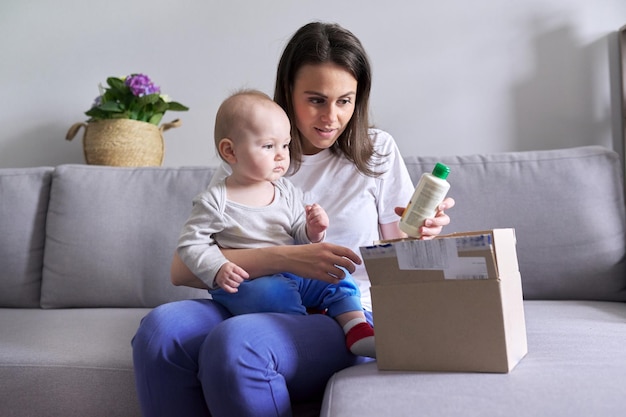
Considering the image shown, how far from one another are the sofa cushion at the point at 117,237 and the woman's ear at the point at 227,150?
67 cm

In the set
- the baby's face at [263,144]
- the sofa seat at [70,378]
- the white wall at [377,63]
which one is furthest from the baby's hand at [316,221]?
the white wall at [377,63]

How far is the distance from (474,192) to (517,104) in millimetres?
579

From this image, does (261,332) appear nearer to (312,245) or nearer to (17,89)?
(312,245)

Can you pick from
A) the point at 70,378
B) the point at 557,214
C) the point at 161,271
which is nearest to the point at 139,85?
the point at 161,271

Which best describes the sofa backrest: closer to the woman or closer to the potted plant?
the potted plant

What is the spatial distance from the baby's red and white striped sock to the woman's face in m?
0.45

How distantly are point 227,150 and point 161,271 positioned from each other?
0.72 metres

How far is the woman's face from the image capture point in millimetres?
1465

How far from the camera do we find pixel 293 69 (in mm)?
1533

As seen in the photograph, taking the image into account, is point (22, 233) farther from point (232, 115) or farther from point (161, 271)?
point (232, 115)

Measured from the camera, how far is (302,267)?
126cm

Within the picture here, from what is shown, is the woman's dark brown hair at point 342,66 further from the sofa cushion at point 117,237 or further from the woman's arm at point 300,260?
the sofa cushion at point 117,237

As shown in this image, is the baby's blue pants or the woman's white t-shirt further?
the woman's white t-shirt

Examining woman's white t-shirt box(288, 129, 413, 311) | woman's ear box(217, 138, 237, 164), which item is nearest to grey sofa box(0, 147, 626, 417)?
woman's white t-shirt box(288, 129, 413, 311)
